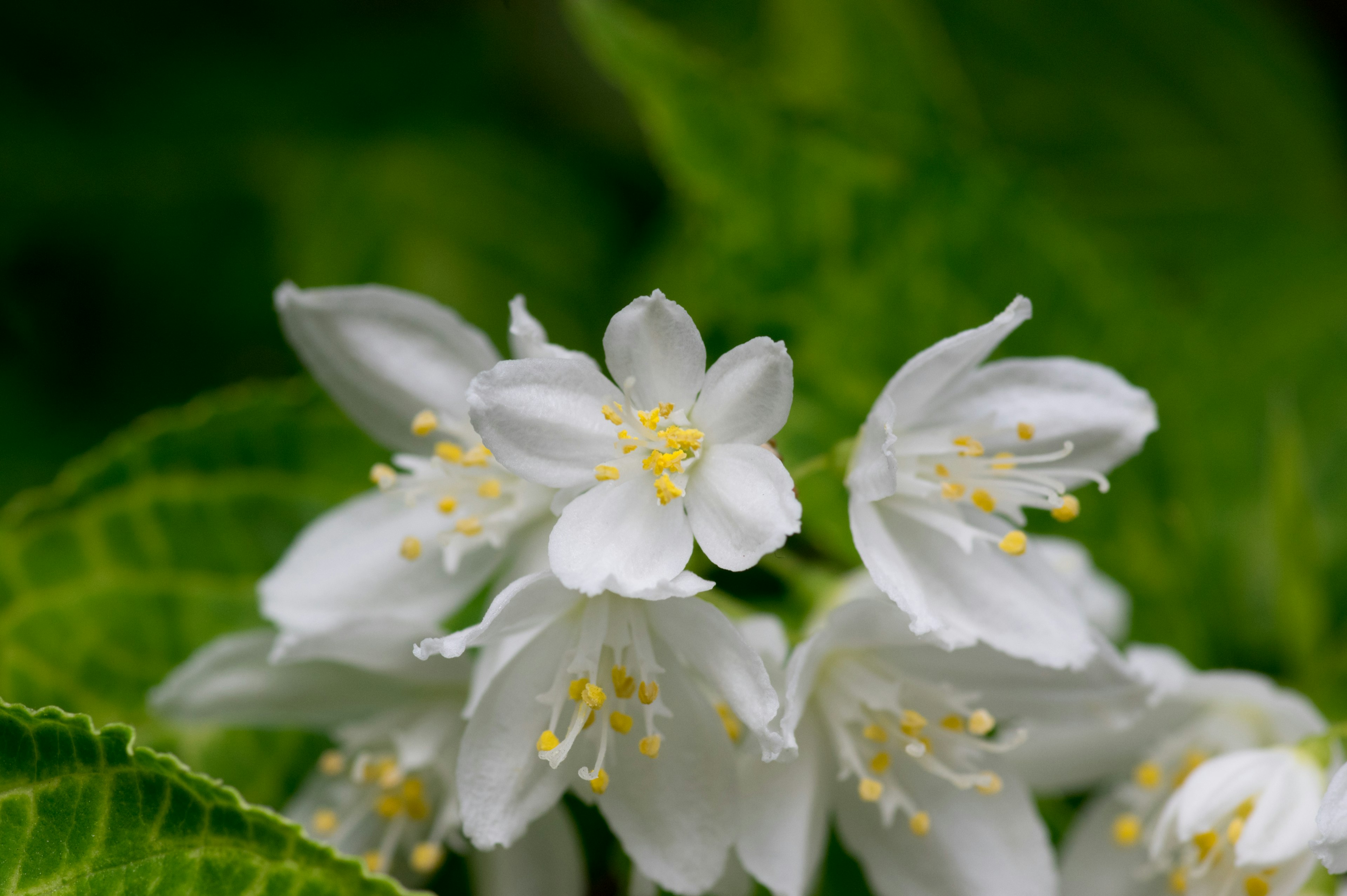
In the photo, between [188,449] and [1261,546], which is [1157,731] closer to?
[1261,546]

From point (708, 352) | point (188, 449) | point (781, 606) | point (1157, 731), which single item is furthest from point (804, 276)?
point (188, 449)

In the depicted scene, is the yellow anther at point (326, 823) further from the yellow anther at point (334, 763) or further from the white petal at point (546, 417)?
the white petal at point (546, 417)

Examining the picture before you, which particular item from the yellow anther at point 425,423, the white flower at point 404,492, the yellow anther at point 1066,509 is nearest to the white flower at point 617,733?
the white flower at point 404,492

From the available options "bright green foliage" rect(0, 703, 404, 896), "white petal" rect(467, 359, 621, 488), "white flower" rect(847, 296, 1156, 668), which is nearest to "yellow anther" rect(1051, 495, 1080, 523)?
"white flower" rect(847, 296, 1156, 668)

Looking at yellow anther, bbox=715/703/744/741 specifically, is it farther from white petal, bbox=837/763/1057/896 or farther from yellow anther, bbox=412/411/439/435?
yellow anther, bbox=412/411/439/435

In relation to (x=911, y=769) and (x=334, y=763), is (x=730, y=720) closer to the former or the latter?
(x=911, y=769)
